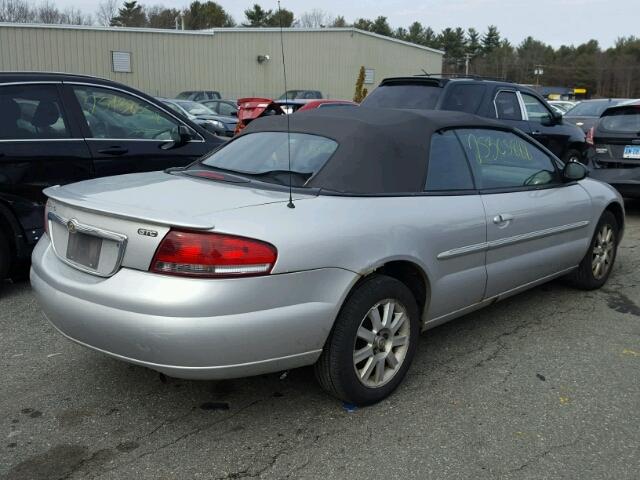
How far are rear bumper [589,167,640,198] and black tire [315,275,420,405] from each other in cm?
594

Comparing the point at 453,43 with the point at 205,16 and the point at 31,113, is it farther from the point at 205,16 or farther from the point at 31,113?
the point at 31,113

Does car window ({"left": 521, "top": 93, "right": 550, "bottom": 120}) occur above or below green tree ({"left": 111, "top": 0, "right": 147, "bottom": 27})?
below

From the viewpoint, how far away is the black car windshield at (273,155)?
11.4ft

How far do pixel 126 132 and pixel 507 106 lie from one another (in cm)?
→ 514

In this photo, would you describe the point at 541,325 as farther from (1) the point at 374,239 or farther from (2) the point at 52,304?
(2) the point at 52,304

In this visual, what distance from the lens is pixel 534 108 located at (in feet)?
29.6

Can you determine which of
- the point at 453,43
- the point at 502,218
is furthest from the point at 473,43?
the point at 502,218

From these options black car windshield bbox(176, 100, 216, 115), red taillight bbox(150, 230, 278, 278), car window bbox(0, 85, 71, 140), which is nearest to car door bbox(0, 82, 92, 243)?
car window bbox(0, 85, 71, 140)

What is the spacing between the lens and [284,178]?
11.3 ft

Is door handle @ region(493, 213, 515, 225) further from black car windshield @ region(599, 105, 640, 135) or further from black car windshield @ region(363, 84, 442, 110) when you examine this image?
black car windshield @ region(599, 105, 640, 135)

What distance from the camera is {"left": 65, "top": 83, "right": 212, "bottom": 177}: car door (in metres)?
5.39

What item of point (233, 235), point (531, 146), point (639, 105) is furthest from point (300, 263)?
point (639, 105)

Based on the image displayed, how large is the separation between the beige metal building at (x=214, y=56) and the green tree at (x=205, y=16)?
3492cm

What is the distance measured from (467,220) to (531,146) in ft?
4.43
